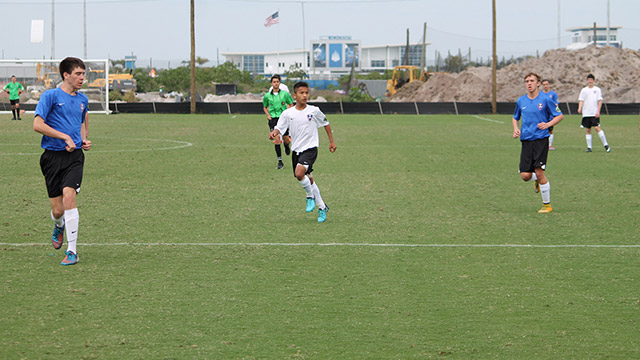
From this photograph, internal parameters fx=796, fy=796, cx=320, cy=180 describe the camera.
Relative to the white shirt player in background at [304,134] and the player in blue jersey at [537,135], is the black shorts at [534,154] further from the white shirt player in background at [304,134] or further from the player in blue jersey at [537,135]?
the white shirt player in background at [304,134]

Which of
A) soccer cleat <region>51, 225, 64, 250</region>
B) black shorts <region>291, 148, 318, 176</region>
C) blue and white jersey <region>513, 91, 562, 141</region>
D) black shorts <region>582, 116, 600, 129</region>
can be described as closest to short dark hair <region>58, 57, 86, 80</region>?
soccer cleat <region>51, 225, 64, 250</region>

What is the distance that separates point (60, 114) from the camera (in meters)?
7.92

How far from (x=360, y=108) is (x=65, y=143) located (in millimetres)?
37152

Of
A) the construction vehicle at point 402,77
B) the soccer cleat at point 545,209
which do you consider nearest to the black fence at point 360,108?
the construction vehicle at point 402,77

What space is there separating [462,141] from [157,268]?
1814 centimetres

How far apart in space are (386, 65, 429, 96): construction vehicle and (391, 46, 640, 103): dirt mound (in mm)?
3170

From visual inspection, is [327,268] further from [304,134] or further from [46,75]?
[46,75]

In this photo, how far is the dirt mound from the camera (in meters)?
61.4

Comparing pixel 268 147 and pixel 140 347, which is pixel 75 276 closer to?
pixel 140 347

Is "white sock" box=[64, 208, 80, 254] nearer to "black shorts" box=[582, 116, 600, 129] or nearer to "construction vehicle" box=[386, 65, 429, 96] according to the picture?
"black shorts" box=[582, 116, 600, 129]

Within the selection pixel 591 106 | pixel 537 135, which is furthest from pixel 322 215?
pixel 591 106

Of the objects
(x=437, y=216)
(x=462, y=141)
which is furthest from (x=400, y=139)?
(x=437, y=216)

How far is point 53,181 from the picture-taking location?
7.90 metres

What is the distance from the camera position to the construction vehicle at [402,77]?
239 ft
